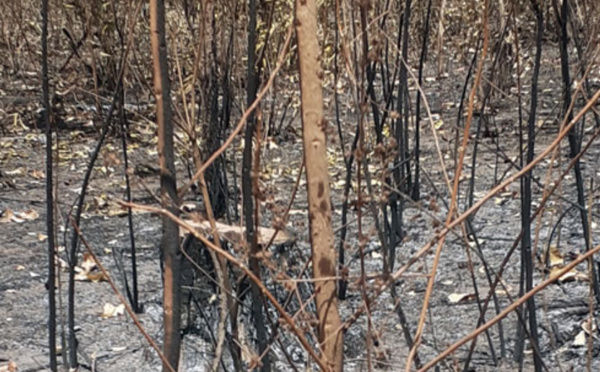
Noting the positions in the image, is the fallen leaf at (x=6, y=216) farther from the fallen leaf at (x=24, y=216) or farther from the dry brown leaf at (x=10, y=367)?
the dry brown leaf at (x=10, y=367)

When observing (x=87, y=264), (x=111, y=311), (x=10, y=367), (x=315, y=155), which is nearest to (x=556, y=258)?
(x=111, y=311)

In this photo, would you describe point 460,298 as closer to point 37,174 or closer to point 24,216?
point 24,216

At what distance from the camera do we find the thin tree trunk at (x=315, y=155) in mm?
1281

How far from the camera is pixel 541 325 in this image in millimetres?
2994

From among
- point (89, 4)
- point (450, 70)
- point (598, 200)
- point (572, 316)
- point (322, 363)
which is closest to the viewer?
point (322, 363)

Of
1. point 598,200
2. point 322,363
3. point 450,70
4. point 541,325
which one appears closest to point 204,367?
point 541,325

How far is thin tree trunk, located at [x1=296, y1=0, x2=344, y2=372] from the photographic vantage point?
128 centimetres

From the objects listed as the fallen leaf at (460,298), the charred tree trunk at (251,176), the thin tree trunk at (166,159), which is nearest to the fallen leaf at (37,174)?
the fallen leaf at (460,298)

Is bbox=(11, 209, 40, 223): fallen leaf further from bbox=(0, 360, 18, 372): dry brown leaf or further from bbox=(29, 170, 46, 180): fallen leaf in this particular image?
bbox=(0, 360, 18, 372): dry brown leaf

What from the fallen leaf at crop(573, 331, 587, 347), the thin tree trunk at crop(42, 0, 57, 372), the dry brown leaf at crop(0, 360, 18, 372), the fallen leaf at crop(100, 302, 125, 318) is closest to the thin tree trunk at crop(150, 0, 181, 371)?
the thin tree trunk at crop(42, 0, 57, 372)

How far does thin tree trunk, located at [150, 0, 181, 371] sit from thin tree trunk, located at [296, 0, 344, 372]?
0.18 meters

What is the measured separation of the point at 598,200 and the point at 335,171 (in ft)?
4.55

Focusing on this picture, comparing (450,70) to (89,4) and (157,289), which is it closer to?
(89,4)

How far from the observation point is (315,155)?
50.7 inches
